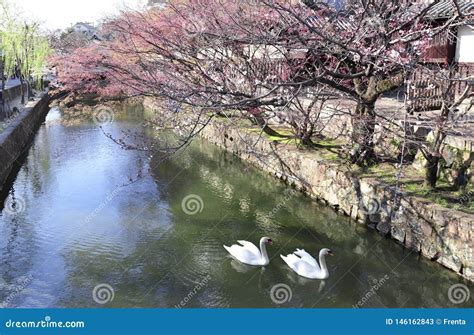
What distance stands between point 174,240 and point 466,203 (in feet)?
17.1

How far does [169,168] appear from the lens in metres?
14.5

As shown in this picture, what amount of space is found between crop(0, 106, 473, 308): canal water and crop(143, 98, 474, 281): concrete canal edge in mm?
243

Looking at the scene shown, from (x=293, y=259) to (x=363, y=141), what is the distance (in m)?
3.84

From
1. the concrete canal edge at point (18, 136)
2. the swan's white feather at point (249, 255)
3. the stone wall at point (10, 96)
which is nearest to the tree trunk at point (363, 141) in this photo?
the swan's white feather at point (249, 255)

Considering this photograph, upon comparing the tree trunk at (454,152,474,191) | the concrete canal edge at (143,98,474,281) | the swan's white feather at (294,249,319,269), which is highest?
the tree trunk at (454,152,474,191)

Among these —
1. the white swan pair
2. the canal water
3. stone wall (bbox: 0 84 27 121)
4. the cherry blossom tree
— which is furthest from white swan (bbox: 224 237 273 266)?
stone wall (bbox: 0 84 27 121)

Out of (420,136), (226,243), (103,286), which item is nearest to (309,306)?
(226,243)

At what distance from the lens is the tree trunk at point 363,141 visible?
1034 cm

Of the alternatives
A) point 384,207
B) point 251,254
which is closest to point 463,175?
point 384,207

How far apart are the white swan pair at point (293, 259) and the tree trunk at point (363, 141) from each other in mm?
3290

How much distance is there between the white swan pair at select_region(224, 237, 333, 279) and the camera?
774cm

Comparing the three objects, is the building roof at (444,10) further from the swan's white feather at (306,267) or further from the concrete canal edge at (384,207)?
the swan's white feather at (306,267)

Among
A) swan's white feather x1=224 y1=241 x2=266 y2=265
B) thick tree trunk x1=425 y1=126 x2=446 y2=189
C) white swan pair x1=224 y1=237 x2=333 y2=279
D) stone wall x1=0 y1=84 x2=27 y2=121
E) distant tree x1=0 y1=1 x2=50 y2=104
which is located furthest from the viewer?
distant tree x1=0 y1=1 x2=50 y2=104

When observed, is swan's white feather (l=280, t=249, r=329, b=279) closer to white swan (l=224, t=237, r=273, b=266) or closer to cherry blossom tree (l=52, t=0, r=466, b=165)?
white swan (l=224, t=237, r=273, b=266)
